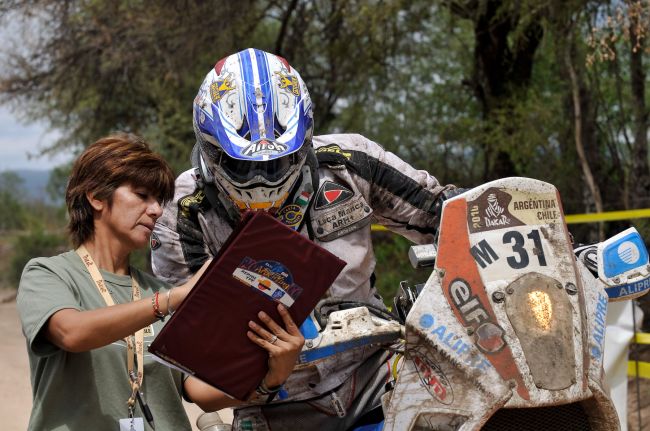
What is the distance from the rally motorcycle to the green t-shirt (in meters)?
0.63

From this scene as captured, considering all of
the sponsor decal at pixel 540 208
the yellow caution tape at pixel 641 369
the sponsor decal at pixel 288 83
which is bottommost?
the yellow caution tape at pixel 641 369

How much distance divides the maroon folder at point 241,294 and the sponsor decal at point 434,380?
1.05 feet

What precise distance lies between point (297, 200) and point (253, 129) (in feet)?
0.97

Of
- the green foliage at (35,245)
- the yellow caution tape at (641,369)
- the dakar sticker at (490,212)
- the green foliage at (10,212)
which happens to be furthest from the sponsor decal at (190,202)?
the green foliage at (10,212)

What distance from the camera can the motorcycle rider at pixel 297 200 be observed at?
297cm

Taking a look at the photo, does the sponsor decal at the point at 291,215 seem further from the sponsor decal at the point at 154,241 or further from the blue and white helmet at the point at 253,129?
the sponsor decal at the point at 154,241

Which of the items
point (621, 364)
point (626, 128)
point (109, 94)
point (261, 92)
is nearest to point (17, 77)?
point (109, 94)

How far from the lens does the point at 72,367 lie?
2.74 metres

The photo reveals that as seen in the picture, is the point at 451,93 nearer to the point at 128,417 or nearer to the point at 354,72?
the point at 354,72

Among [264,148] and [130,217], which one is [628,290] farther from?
[130,217]

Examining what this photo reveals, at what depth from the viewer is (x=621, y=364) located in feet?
18.7

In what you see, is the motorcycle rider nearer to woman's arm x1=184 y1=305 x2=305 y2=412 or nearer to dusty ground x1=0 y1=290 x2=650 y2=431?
woman's arm x1=184 y1=305 x2=305 y2=412

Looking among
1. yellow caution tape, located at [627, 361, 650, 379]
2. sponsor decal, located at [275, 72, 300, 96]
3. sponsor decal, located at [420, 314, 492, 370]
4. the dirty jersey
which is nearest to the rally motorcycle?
sponsor decal, located at [420, 314, 492, 370]

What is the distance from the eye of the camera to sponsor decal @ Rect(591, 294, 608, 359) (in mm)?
2385
